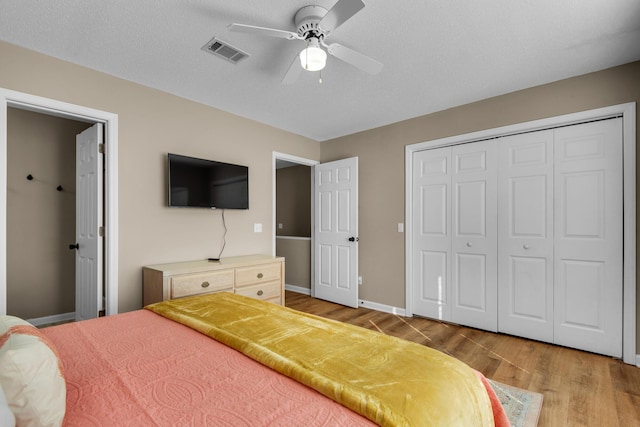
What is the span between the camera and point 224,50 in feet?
7.37

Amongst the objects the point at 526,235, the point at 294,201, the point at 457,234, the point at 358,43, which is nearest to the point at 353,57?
the point at 358,43

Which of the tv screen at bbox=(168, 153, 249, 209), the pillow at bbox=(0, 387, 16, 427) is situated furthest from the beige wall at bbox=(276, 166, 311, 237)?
the pillow at bbox=(0, 387, 16, 427)

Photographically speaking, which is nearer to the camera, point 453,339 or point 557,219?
point 557,219

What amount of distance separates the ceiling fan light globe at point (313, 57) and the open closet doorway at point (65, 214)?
1.86 meters

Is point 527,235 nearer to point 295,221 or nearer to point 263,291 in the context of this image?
point 263,291

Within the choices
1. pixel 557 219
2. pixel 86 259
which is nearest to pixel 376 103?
pixel 557 219

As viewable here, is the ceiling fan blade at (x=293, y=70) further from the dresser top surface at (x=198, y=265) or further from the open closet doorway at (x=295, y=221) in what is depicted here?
the open closet doorway at (x=295, y=221)

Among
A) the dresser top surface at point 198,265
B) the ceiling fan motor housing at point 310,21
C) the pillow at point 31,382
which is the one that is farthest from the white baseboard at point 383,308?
the pillow at point 31,382

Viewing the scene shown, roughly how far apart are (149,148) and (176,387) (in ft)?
8.21

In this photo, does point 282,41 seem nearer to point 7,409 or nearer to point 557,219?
point 7,409

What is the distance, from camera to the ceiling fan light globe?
1.85 meters

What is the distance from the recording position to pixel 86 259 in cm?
290

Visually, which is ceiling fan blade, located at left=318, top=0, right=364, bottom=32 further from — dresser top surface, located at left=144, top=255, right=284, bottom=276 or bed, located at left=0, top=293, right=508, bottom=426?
dresser top surface, located at left=144, top=255, right=284, bottom=276

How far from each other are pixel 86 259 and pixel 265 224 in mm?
1861
